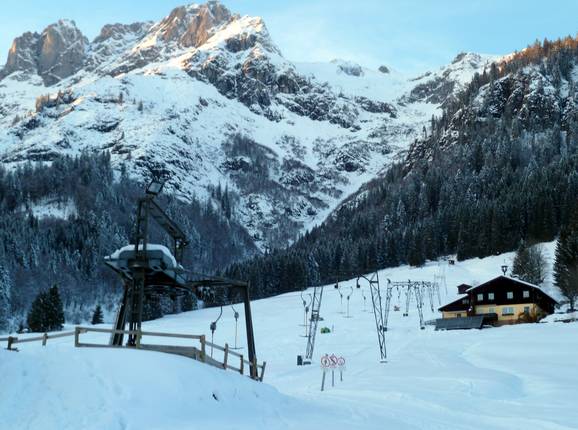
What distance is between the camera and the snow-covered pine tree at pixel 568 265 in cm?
7650

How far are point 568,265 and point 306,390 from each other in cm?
6306

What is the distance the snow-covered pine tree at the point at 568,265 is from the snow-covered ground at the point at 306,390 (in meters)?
21.4

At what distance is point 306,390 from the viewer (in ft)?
107

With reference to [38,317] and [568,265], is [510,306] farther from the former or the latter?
[38,317]

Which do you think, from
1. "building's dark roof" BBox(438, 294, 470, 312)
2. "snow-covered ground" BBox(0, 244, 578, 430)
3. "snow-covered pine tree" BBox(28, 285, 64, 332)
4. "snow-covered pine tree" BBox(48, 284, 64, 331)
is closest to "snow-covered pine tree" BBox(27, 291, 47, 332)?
"snow-covered pine tree" BBox(28, 285, 64, 332)

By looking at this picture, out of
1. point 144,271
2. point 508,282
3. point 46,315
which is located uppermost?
point 508,282

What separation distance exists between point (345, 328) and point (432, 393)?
48.4 meters

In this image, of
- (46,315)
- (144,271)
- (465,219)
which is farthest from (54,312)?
(465,219)

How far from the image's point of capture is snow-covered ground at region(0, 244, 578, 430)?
15453 mm

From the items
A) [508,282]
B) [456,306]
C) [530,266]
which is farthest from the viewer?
[530,266]

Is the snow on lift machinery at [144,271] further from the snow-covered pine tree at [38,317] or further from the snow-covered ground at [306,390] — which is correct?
the snow-covered pine tree at [38,317]

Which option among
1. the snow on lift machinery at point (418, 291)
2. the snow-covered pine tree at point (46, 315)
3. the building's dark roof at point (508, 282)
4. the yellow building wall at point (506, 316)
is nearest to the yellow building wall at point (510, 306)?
the yellow building wall at point (506, 316)

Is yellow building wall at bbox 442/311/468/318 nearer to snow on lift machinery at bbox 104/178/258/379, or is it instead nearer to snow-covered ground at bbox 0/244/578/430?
snow-covered ground at bbox 0/244/578/430

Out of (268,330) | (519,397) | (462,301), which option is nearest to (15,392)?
(519,397)
